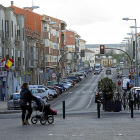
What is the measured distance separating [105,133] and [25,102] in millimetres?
4324

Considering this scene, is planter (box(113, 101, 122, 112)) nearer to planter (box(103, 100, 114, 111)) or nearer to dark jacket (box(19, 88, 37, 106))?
planter (box(103, 100, 114, 111))

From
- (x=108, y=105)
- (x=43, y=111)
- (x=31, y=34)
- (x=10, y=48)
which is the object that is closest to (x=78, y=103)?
(x=10, y=48)

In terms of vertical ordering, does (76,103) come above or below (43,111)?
below

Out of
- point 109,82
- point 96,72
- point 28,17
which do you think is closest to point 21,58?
point 28,17

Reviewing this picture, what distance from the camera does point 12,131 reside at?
15.5 m

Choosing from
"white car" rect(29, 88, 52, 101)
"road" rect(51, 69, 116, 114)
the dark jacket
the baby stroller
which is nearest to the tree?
"road" rect(51, 69, 116, 114)

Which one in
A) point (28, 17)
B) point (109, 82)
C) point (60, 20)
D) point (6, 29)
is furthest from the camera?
point (60, 20)

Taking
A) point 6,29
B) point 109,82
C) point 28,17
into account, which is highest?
point 28,17

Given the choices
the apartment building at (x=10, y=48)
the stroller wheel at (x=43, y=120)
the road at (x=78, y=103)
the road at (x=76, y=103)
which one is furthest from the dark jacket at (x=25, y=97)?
the apartment building at (x=10, y=48)

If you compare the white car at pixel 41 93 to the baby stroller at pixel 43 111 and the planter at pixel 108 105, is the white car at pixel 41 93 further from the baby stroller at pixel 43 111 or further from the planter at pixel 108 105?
the baby stroller at pixel 43 111

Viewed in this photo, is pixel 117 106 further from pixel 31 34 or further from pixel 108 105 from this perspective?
pixel 31 34

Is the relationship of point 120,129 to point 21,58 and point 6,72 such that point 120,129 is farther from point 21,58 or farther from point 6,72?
point 21,58

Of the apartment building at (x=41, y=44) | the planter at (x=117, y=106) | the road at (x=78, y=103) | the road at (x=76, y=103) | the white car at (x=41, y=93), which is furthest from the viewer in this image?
the apartment building at (x=41, y=44)

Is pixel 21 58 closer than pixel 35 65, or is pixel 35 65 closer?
pixel 21 58
